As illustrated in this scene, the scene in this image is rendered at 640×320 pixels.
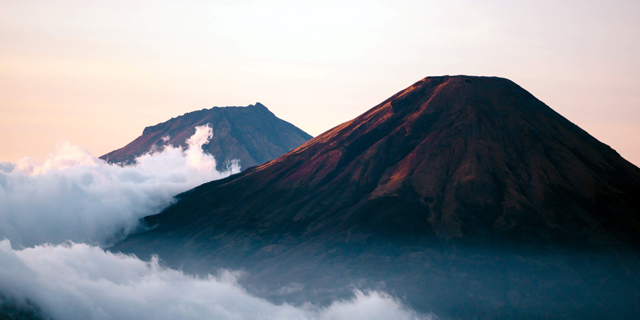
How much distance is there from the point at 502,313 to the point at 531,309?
785 centimetres

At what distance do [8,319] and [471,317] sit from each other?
125664mm

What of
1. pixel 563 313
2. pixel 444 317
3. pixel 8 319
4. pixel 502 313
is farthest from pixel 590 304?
pixel 8 319

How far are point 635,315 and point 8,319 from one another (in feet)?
551

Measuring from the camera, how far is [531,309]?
19775 centimetres

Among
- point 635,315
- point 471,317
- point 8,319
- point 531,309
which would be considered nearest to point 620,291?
point 635,315

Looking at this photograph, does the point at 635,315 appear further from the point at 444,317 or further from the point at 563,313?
the point at 444,317

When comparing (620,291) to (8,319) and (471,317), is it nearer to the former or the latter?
(471,317)

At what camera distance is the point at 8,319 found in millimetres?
198625

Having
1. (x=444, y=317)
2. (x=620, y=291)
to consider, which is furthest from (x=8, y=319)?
(x=620, y=291)

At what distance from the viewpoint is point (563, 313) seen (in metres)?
195

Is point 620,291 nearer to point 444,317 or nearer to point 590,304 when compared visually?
point 590,304

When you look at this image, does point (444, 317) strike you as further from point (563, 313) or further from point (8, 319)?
point (8, 319)

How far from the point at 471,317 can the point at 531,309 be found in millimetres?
16355

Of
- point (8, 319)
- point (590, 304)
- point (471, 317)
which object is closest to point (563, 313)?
point (590, 304)
